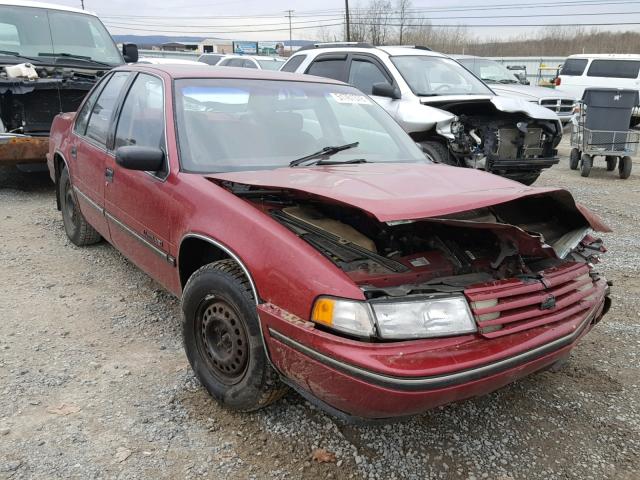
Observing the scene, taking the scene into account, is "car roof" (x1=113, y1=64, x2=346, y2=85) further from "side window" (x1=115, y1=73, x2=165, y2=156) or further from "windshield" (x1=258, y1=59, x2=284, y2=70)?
"windshield" (x1=258, y1=59, x2=284, y2=70)

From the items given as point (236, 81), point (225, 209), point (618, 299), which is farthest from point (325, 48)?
point (225, 209)

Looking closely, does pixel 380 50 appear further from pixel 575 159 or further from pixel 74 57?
pixel 575 159

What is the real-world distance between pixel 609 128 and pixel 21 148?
363 inches

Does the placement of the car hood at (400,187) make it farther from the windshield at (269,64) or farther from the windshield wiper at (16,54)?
the windshield at (269,64)

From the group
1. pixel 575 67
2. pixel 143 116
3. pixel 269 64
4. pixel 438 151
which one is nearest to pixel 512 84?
pixel 269 64

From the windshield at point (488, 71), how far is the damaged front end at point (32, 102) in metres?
9.18

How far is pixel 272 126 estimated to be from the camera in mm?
3311

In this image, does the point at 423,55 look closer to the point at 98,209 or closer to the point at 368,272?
the point at 98,209

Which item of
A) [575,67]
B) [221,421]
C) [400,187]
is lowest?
[221,421]

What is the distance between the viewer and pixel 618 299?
4109 millimetres

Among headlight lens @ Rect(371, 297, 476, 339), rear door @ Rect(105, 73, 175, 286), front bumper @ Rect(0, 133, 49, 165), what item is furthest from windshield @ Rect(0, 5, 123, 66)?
headlight lens @ Rect(371, 297, 476, 339)

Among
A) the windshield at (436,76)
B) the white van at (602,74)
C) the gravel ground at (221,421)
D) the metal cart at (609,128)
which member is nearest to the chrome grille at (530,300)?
the gravel ground at (221,421)

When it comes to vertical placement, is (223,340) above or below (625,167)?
above

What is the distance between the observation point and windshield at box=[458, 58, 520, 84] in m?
13.0
